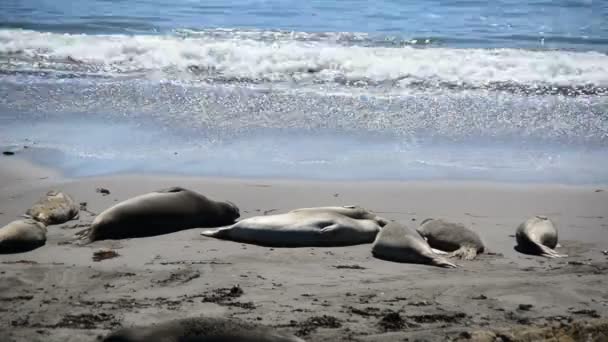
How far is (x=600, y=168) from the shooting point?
833cm

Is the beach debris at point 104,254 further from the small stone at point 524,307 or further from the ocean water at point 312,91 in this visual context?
the small stone at point 524,307

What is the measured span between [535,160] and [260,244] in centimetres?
334

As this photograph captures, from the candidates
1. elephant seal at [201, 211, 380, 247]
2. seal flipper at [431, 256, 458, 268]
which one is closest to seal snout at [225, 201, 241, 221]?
elephant seal at [201, 211, 380, 247]

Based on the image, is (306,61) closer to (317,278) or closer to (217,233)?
(217,233)

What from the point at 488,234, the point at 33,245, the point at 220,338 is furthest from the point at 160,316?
the point at 488,234

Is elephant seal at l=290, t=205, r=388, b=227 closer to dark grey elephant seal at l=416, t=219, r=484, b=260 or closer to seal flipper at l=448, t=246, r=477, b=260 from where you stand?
dark grey elephant seal at l=416, t=219, r=484, b=260

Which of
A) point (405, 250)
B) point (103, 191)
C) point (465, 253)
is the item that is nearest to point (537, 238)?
point (465, 253)

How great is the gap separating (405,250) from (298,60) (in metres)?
8.18

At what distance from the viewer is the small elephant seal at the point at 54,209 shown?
6.54 m

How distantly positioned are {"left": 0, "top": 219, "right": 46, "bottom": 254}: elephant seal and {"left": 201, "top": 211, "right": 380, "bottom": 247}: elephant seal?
1085mm

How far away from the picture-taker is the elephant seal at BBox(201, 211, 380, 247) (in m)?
6.29

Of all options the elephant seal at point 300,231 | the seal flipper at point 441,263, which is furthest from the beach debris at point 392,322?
the elephant seal at point 300,231

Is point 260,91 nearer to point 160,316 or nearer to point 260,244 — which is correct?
point 260,244

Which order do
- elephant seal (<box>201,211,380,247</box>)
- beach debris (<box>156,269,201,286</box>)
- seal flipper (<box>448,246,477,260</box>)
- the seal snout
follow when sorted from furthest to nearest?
1. the seal snout
2. elephant seal (<box>201,211,380,247</box>)
3. seal flipper (<box>448,246,477,260</box>)
4. beach debris (<box>156,269,201,286</box>)
